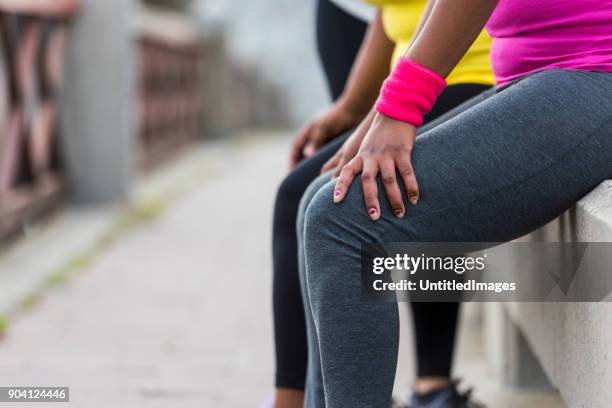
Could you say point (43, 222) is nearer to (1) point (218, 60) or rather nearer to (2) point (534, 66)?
(2) point (534, 66)

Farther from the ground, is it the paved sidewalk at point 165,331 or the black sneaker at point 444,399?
the black sneaker at point 444,399

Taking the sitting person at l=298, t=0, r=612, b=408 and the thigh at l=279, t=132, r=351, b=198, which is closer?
the sitting person at l=298, t=0, r=612, b=408

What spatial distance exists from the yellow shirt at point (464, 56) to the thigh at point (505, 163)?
55 centimetres

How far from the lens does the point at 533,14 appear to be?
170 centimetres

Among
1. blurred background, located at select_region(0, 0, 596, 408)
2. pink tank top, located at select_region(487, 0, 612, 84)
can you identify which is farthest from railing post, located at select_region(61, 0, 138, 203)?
pink tank top, located at select_region(487, 0, 612, 84)

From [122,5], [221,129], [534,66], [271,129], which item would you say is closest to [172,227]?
[122,5]

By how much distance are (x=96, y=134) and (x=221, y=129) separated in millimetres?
7254

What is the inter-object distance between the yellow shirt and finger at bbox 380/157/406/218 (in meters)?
0.66

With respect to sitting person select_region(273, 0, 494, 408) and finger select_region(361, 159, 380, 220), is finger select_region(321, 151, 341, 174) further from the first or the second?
finger select_region(361, 159, 380, 220)

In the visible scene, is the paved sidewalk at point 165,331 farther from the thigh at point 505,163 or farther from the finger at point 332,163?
the thigh at point 505,163

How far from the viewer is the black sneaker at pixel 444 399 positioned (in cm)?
249

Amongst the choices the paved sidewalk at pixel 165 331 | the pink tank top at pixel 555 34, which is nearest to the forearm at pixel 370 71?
the pink tank top at pixel 555 34

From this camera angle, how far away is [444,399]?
2.50 m

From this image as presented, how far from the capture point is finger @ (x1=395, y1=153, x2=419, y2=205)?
1.53 m
